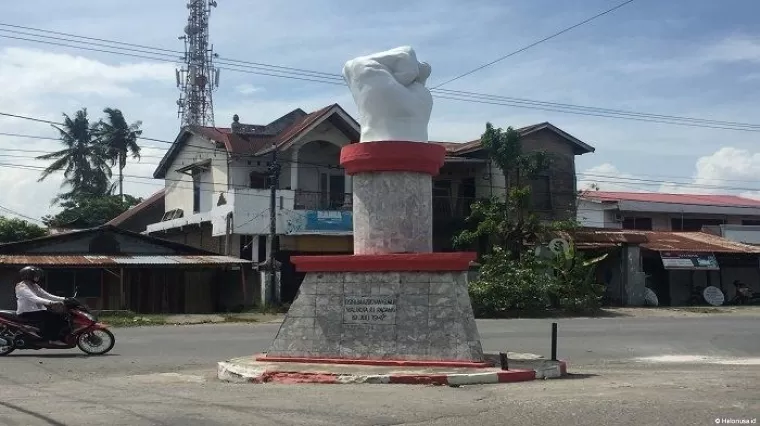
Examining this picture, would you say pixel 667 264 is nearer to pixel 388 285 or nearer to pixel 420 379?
pixel 388 285

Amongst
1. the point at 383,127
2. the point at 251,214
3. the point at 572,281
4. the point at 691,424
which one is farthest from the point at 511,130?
the point at 691,424

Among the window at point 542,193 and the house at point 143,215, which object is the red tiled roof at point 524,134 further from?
the house at point 143,215

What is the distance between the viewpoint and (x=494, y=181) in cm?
3756

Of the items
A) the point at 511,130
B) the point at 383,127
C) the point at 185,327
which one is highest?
the point at 511,130

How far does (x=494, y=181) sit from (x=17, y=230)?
24414 millimetres

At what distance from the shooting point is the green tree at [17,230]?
4141 cm

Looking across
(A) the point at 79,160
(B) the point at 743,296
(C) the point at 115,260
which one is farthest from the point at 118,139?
(B) the point at 743,296

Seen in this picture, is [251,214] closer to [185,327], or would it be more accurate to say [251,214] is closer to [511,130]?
[185,327]

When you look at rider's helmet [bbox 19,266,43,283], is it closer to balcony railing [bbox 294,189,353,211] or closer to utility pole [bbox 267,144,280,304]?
utility pole [bbox 267,144,280,304]

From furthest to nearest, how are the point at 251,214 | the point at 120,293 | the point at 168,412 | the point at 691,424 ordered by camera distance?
the point at 251,214 → the point at 120,293 → the point at 168,412 → the point at 691,424

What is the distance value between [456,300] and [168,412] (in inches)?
180

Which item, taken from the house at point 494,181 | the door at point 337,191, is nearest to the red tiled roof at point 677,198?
the house at point 494,181

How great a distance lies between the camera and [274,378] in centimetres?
1107

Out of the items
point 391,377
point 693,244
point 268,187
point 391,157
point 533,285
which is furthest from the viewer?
point 693,244
